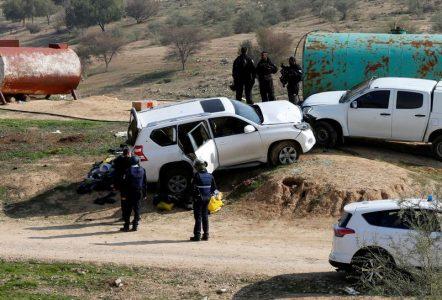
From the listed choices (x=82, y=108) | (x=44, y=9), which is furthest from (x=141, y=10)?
(x=82, y=108)

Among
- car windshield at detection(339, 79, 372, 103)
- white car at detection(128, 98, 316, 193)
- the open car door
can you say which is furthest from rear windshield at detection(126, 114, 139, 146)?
car windshield at detection(339, 79, 372, 103)

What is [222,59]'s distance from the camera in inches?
2101

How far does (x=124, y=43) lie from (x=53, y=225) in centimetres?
4876

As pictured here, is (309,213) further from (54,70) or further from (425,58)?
(54,70)

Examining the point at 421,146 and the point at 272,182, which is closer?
the point at 272,182

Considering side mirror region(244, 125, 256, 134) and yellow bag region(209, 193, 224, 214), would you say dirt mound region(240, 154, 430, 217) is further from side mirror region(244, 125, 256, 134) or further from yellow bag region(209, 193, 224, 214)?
side mirror region(244, 125, 256, 134)

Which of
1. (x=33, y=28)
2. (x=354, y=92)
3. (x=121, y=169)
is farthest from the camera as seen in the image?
(x=33, y=28)

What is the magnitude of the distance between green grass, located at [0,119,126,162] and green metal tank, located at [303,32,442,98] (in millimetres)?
5428

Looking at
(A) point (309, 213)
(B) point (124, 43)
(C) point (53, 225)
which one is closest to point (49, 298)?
(C) point (53, 225)

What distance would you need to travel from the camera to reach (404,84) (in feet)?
67.5

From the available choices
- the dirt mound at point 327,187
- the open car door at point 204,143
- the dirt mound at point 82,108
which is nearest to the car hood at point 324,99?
the dirt mound at point 327,187

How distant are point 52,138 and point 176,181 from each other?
5.87 meters

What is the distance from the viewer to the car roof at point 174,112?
18.9m

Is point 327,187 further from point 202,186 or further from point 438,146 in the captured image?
point 438,146
